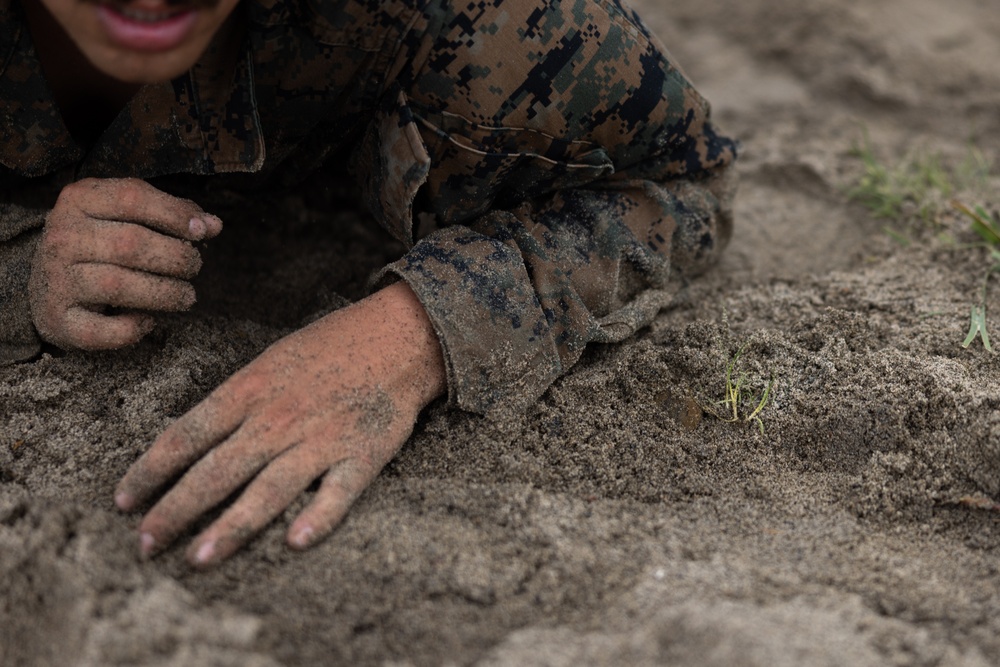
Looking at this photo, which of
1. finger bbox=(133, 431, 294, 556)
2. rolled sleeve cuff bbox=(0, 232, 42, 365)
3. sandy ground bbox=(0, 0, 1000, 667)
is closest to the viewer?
sandy ground bbox=(0, 0, 1000, 667)

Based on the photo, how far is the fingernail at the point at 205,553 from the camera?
119 centimetres

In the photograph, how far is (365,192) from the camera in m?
1.67

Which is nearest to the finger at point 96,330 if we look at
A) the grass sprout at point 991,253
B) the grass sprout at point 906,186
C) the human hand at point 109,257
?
the human hand at point 109,257

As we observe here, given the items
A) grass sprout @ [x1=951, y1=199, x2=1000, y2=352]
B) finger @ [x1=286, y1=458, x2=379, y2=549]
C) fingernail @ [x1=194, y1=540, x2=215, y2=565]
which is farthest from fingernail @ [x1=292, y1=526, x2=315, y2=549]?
grass sprout @ [x1=951, y1=199, x2=1000, y2=352]

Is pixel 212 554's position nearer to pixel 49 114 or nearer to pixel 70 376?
pixel 70 376

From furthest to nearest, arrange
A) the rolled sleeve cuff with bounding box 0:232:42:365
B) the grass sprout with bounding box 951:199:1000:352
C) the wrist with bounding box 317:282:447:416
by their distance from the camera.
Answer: the grass sprout with bounding box 951:199:1000:352 < the rolled sleeve cuff with bounding box 0:232:42:365 < the wrist with bounding box 317:282:447:416

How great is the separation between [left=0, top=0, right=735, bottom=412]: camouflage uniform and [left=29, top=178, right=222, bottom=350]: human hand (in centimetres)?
10

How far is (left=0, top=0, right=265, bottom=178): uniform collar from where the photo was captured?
1426 millimetres

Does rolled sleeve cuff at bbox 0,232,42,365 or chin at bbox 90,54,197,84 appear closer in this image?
chin at bbox 90,54,197,84

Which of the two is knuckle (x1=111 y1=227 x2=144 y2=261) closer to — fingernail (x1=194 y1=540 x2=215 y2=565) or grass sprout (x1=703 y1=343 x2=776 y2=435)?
fingernail (x1=194 y1=540 x2=215 y2=565)

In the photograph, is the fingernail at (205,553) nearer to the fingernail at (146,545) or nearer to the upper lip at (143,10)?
the fingernail at (146,545)

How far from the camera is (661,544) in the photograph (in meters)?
1.28

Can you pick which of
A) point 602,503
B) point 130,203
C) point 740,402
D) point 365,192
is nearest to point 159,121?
point 130,203

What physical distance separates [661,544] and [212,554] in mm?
592
